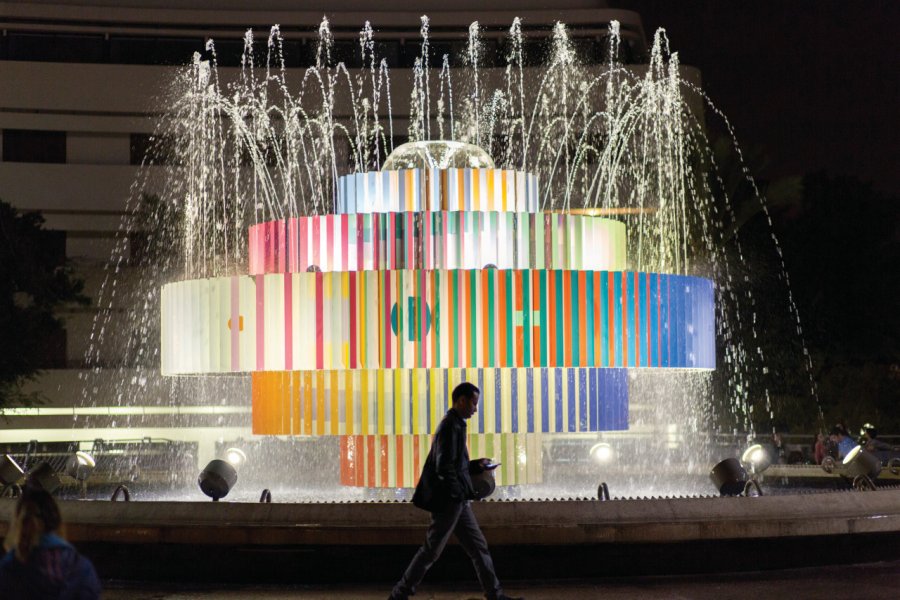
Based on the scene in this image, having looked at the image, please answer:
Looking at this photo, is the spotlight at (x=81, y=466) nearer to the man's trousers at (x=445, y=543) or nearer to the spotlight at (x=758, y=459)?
the man's trousers at (x=445, y=543)

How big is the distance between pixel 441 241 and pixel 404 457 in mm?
2063

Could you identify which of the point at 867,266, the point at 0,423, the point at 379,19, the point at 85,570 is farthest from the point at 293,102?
the point at 85,570

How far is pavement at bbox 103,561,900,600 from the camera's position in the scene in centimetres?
916

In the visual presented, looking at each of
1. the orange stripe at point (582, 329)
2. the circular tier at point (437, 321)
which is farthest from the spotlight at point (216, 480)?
the orange stripe at point (582, 329)

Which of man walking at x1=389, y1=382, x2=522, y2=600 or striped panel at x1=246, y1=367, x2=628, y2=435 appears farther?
striped panel at x1=246, y1=367, x2=628, y2=435

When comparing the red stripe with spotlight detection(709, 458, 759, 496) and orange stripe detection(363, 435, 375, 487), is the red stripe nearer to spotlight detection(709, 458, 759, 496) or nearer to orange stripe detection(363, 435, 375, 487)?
orange stripe detection(363, 435, 375, 487)

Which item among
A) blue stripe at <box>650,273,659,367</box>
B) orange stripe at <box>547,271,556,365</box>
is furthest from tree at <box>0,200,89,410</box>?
blue stripe at <box>650,273,659,367</box>

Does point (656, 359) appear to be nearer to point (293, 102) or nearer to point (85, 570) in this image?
point (85, 570)

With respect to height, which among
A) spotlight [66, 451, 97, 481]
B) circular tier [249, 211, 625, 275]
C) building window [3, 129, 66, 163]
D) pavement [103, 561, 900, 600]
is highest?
building window [3, 129, 66, 163]

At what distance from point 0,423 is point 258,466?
57.4 feet

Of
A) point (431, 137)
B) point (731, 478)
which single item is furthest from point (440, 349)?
point (431, 137)

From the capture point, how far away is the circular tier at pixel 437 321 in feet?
38.4

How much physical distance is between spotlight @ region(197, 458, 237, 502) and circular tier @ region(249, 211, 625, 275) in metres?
2.26

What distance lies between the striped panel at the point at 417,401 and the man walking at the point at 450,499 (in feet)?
13.4
